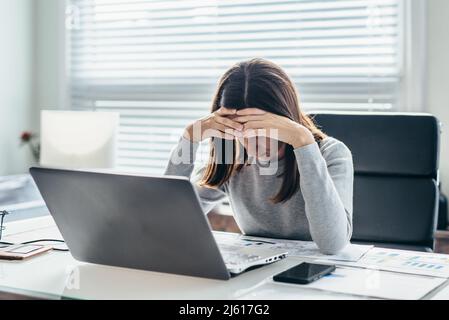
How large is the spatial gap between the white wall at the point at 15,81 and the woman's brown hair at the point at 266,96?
2.05 metres

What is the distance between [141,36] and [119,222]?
7.22ft

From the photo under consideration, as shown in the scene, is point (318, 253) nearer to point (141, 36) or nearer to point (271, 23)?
point (271, 23)

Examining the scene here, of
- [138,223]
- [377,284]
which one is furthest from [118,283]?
[377,284]

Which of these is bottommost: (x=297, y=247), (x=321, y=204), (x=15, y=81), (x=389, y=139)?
(x=297, y=247)

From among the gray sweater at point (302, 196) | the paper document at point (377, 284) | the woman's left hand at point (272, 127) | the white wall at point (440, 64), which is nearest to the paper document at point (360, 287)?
the paper document at point (377, 284)

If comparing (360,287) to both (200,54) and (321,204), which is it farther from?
(200,54)

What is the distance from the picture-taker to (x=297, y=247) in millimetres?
1540

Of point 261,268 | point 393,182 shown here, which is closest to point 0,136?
point 393,182

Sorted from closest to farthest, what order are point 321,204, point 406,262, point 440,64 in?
point 406,262, point 321,204, point 440,64

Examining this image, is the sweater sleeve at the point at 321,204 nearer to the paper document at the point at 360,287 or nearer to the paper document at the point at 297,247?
the paper document at the point at 297,247

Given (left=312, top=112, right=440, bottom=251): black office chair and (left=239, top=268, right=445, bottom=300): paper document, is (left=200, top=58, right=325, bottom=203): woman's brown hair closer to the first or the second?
(left=312, top=112, right=440, bottom=251): black office chair

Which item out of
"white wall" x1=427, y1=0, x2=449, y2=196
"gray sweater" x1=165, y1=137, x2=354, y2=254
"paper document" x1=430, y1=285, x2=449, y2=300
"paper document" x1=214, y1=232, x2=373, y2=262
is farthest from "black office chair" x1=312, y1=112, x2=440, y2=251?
"white wall" x1=427, y1=0, x2=449, y2=196

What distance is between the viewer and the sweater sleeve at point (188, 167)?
68.9 inches

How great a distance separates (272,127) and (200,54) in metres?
1.68
